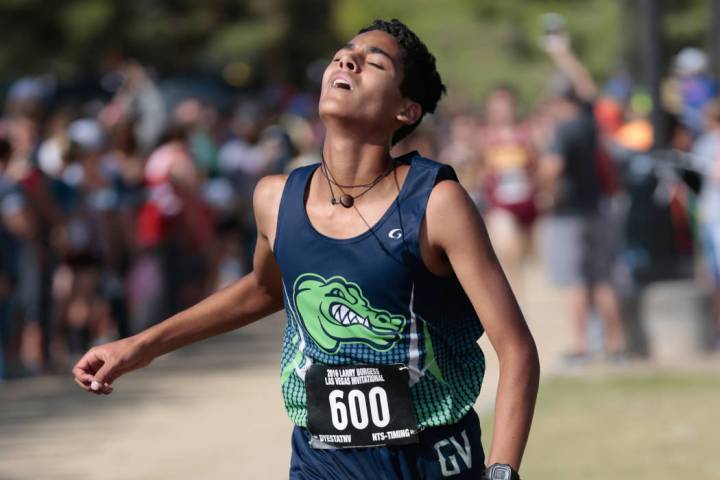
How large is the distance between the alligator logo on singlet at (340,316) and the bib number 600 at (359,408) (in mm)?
118

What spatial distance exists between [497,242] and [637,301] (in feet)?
12.6

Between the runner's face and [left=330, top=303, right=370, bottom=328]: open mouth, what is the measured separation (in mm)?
469

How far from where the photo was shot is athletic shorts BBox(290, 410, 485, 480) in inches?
173

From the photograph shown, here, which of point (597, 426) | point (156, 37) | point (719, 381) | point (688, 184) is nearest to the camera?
point (597, 426)

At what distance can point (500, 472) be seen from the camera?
12.9 ft

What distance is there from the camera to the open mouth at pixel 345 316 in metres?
4.32

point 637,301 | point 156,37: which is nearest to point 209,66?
point 156,37

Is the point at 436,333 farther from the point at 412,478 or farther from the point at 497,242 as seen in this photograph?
the point at 497,242

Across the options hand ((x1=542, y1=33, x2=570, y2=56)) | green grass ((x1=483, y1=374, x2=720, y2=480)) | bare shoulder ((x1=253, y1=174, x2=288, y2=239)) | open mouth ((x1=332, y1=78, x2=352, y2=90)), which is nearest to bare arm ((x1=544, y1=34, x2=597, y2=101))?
hand ((x1=542, y1=33, x2=570, y2=56))

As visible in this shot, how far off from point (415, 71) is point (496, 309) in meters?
0.71

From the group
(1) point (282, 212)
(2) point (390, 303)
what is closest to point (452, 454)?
(2) point (390, 303)

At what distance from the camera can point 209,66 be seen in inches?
1818

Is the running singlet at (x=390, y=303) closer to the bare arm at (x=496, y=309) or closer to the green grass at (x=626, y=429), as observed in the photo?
the bare arm at (x=496, y=309)

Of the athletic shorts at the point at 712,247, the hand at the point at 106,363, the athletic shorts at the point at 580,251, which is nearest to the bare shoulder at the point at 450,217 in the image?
the hand at the point at 106,363
